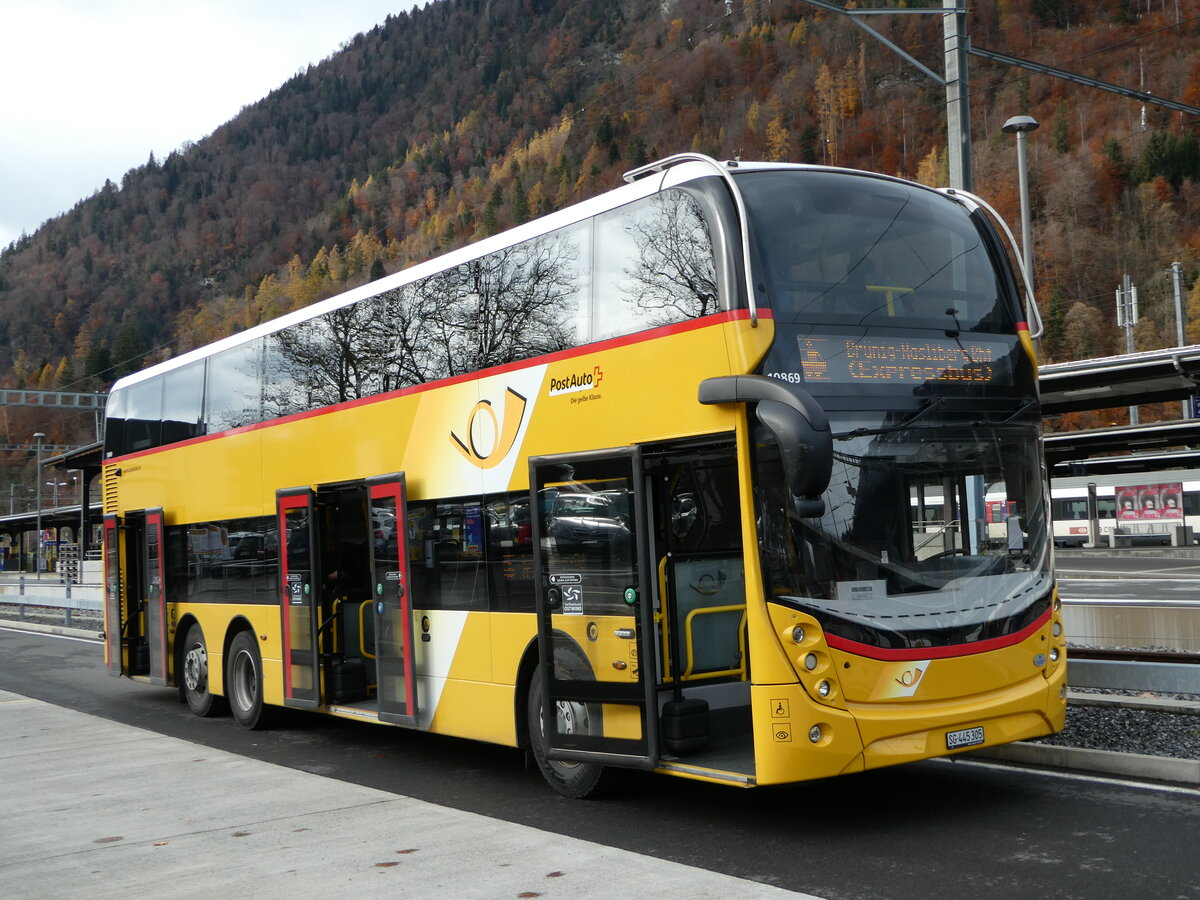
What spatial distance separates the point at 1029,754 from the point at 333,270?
121304 millimetres

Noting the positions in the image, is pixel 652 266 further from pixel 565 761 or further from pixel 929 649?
pixel 565 761

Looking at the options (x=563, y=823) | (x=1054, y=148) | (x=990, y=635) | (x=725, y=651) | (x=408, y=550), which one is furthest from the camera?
(x=1054, y=148)

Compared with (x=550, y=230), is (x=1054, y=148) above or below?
above

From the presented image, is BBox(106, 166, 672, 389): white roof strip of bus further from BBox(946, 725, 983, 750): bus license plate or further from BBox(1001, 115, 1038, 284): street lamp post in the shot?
BBox(1001, 115, 1038, 284): street lamp post

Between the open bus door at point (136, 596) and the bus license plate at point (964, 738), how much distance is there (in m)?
10.7

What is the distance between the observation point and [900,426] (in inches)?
305

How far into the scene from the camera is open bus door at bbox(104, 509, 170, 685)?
1551 cm

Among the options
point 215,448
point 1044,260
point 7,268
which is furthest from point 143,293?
point 215,448

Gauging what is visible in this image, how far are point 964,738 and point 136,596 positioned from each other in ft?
39.1

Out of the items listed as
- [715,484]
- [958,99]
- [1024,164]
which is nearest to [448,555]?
[715,484]

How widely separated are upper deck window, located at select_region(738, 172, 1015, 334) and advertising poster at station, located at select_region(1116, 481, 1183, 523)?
147 feet

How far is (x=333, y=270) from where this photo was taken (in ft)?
411

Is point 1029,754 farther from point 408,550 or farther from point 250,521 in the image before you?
point 250,521

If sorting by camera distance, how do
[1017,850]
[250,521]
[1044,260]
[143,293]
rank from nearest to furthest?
[1017,850], [250,521], [1044,260], [143,293]
